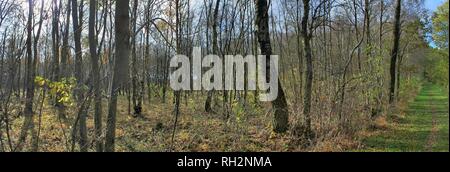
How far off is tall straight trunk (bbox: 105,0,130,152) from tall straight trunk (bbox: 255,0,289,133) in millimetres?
5365

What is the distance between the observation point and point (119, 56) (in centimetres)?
649

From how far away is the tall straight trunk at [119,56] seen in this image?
6410mm

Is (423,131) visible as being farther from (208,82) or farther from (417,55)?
(417,55)

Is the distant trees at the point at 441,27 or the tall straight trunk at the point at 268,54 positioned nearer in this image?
the tall straight trunk at the point at 268,54

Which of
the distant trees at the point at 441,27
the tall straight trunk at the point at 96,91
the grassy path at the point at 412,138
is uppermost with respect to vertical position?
the distant trees at the point at 441,27

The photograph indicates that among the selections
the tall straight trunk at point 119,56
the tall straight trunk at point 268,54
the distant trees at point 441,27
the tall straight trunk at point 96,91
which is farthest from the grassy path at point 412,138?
the tall straight trunk at point 96,91

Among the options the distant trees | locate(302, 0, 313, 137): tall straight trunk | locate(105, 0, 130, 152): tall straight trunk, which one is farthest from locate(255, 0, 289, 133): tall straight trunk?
the distant trees

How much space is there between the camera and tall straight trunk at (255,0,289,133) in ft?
36.3

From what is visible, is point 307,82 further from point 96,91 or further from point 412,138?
point 96,91

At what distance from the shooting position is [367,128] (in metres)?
12.7

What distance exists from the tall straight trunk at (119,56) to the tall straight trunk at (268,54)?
17.6 feet

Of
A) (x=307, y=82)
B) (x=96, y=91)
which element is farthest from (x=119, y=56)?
(x=307, y=82)

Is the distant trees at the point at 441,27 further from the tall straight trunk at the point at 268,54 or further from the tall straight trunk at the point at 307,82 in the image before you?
the tall straight trunk at the point at 268,54
